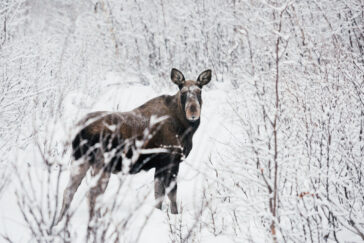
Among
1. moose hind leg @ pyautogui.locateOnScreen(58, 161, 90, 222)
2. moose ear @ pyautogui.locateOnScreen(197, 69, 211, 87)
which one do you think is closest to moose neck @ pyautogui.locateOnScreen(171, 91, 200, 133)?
moose ear @ pyautogui.locateOnScreen(197, 69, 211, 87)

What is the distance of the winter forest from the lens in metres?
2.53

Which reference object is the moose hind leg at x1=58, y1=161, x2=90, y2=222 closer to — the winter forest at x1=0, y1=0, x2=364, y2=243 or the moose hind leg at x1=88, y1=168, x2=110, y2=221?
the winter forest at x1=0, y1=0, x2=364, y2=243

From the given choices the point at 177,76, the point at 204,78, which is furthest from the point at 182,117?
the point at 204,78

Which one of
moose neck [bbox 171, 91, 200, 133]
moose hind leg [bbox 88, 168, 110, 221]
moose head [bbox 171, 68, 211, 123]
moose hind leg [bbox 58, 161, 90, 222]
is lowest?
moose hind leg [bbox 58, 161, 90, 222]

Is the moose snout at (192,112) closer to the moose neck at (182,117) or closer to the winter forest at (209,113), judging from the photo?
the moose neck at (182,117)

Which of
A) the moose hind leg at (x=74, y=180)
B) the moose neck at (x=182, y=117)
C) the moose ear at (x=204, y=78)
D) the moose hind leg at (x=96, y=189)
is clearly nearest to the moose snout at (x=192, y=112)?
the moose neck at (x=182, y=117)

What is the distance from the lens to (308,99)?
3.73 metres

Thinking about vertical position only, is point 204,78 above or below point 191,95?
above

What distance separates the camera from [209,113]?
9570 millimetres

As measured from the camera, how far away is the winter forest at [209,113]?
99.6 inches

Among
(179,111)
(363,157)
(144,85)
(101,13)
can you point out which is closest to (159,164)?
(179,111)

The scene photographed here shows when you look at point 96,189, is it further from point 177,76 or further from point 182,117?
point 177,76

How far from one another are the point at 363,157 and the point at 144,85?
10.8m

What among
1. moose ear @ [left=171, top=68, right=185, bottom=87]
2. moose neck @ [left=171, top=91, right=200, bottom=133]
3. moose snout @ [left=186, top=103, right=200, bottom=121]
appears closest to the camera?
moose snout @ [left=186, top=103, right=200, bottom=121]
